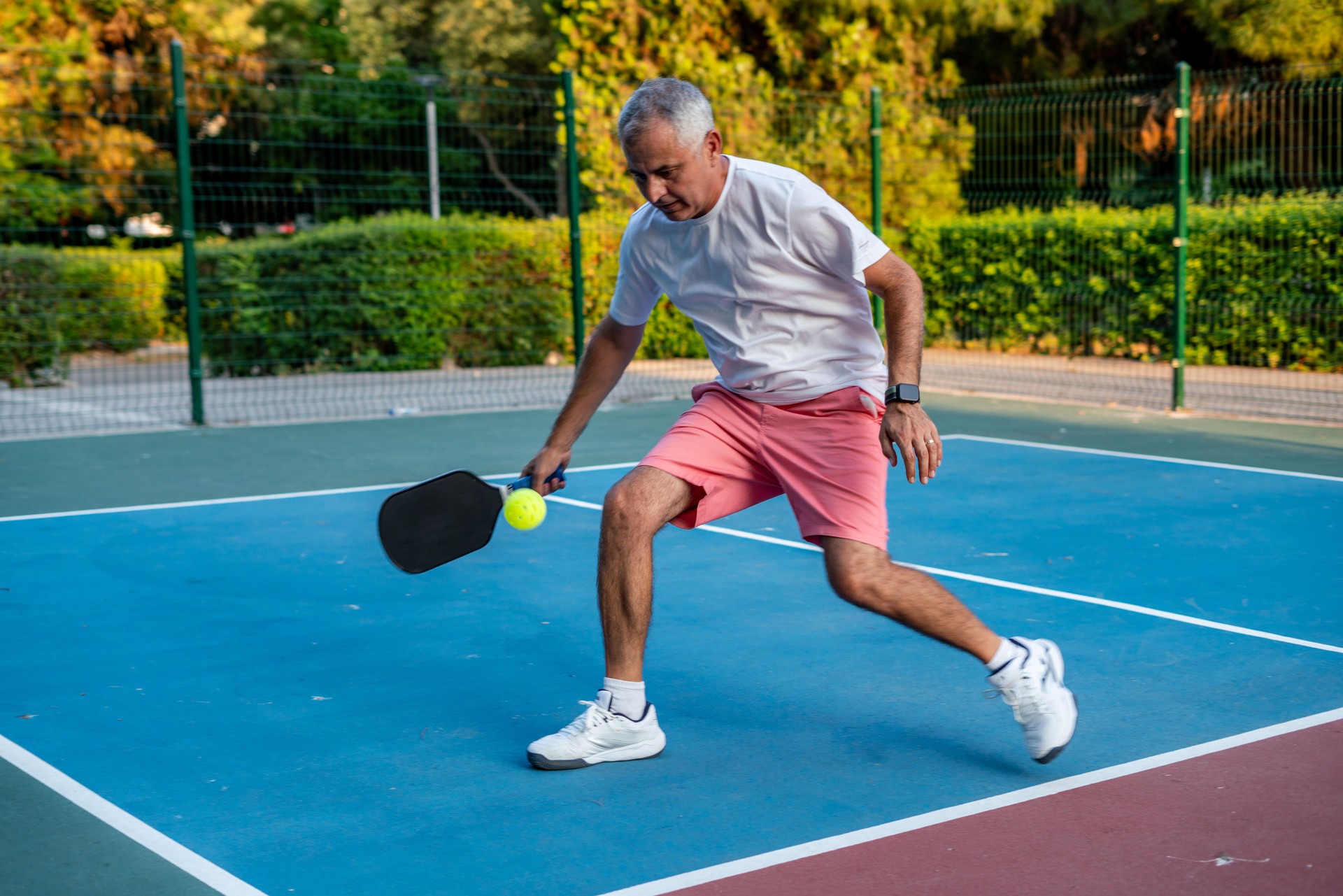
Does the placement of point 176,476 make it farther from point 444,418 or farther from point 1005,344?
point 1005,344

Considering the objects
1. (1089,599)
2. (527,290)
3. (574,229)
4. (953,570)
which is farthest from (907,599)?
(527,290)

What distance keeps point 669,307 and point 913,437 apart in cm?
1334

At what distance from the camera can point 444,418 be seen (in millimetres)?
12258

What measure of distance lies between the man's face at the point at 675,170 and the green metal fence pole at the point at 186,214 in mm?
7849

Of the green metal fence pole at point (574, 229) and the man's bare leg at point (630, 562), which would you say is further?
the green metal fence pole at point (574, 229)

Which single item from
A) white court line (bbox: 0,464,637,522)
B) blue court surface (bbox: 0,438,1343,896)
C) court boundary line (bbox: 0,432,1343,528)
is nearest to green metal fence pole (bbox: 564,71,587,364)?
court boundary line (bbox: 0,432,1343,528)

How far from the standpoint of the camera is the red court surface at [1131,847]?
3.11 metres

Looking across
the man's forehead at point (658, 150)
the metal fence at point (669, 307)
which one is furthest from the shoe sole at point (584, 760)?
the metal fence at point (669, 307)

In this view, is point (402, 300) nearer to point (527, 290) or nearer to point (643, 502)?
point (527, 290)

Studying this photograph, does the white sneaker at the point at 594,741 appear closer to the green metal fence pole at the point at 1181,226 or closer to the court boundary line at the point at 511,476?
the court boundary line at the point at 511,476

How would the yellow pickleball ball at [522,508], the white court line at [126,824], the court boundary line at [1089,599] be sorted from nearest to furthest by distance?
the white court line at [126,824]
the yellow pickleball ball at [522,508]
the court boundary line at [1089,599]

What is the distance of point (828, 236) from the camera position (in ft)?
12.8

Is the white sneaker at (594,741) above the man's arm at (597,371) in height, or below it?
below

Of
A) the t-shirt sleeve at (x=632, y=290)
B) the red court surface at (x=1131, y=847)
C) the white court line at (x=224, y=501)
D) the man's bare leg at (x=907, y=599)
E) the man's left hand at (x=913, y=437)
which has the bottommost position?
the red court surface at (x=1131, y=847)
